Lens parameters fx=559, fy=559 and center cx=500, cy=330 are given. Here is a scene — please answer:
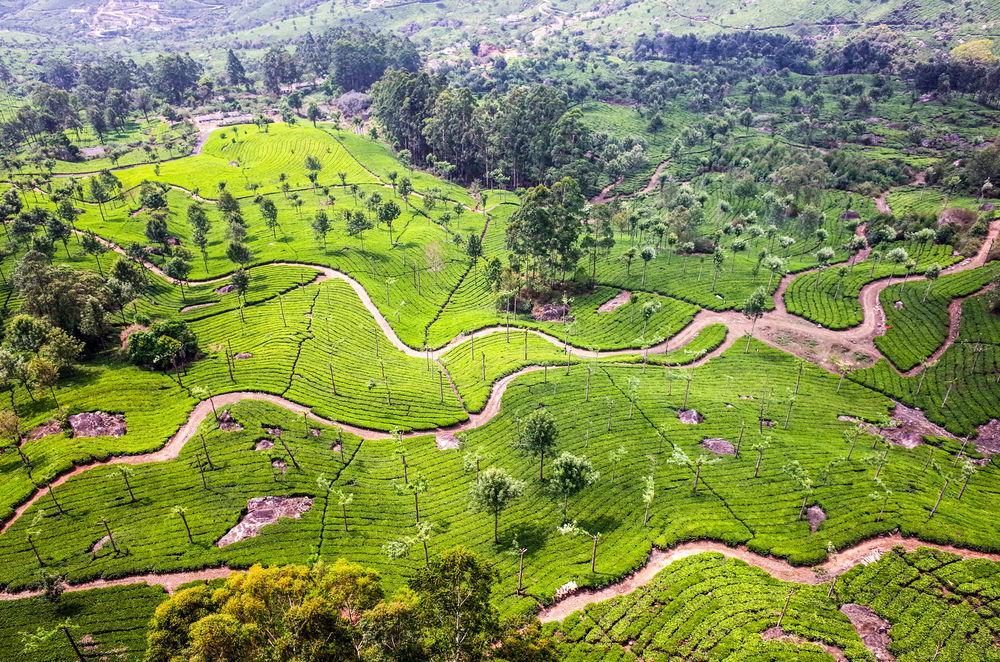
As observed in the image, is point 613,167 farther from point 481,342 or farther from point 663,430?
point 663,430

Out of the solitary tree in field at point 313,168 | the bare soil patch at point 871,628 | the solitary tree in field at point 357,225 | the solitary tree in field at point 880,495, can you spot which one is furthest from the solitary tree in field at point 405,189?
the bare soil patch at point 871,628

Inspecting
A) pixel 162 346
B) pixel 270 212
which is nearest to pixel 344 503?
pixel 162 346

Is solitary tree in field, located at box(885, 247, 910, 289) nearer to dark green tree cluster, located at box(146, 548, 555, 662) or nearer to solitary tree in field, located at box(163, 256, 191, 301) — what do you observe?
dark green tree cluster, located at box(146, 548, 555, 662)

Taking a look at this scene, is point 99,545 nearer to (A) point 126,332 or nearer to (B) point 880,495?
(A) point 126,332

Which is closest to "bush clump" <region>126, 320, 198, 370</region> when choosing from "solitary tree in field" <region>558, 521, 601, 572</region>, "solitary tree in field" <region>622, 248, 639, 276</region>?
"solitary tree in field" <region>558, 521, 601, 572</region>

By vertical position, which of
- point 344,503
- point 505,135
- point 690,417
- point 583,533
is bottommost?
point 690,417
